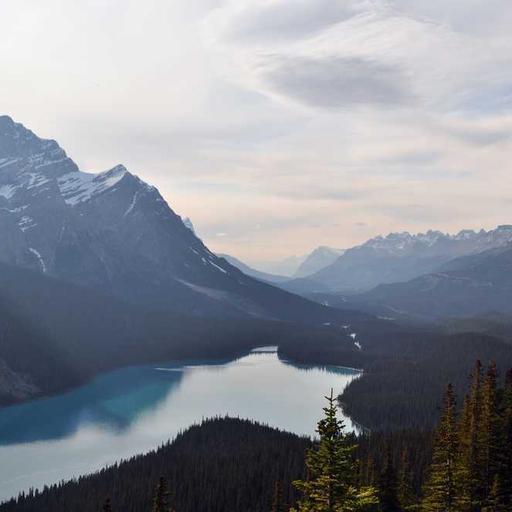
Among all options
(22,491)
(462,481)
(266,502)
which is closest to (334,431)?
(462,481)

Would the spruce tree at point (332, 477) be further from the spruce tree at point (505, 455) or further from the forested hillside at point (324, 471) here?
the spruce tree at point (505, 455)

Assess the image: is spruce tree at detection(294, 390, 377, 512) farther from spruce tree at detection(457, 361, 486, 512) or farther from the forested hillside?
spruce tree at detection(457, 361, 486, 512)

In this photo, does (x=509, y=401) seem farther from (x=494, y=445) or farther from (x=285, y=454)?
(x=285, y=454)

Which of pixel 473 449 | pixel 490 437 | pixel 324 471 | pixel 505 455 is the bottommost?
pixel 505 455

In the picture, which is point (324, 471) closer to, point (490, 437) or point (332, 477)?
point (332, 477)

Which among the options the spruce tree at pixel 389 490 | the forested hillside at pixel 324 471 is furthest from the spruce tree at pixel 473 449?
the spruce tree at pixel 389 490

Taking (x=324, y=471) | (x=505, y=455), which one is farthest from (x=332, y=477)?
(x=505, y=455)

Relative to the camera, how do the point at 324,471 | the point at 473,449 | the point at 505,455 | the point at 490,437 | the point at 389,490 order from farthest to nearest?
the point at 389,490, the point at 473,449, the point at 505,455, the point at 490,437, the point at 324,471

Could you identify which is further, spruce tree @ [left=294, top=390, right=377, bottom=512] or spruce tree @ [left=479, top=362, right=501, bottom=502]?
spruce tree @ [left=479, top=362, right=501, bottom=502]

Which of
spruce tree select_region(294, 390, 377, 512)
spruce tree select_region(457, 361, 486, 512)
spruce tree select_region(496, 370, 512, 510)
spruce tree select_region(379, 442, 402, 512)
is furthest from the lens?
spruce tree select_region(379, 442, 402, 512)

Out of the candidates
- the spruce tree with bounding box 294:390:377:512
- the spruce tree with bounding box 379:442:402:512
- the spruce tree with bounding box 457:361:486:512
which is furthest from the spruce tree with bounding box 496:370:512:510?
the spruce tree with bounding box 294:390:377:512

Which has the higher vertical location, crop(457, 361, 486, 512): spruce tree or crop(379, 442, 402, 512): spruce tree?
crop(457, 361, 486, 512): spruce tree

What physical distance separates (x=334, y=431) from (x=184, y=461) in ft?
391

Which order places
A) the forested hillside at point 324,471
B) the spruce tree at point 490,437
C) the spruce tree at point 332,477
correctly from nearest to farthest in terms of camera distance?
the spruce tree at point 332,477
the forested hillside at point 324,471
the spruce tree at point 490,437
